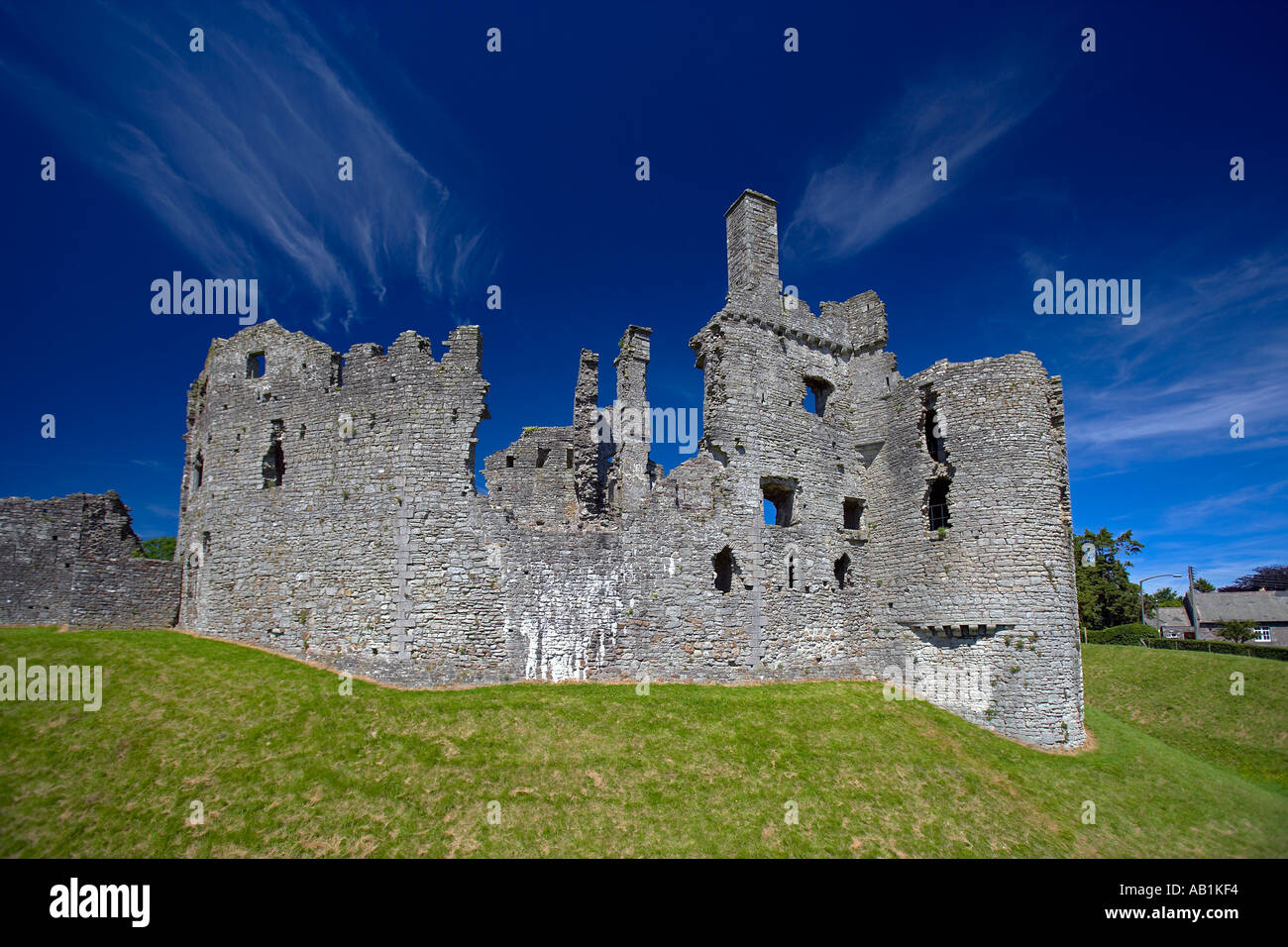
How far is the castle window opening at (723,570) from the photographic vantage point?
22.8 meters

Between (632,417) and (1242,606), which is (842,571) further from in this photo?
(1242,606)

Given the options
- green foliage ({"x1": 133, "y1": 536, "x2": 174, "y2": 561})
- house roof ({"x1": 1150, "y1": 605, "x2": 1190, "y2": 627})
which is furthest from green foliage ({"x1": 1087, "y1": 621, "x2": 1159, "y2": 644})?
green foliage ({"x1": 133, "y1": 536, "x2": 174, "y2": 561})

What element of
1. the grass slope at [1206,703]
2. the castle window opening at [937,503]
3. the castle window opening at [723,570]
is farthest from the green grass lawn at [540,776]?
the castle window opening at [937,503]

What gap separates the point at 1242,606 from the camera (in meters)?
60.9

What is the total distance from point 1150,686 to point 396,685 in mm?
33593

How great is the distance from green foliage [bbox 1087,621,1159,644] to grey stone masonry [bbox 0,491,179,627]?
174 feet

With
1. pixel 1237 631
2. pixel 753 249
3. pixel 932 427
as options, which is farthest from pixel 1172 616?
pixel 753 249

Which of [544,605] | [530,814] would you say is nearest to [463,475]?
[544,605]

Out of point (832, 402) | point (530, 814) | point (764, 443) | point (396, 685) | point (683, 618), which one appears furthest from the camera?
point (832, 402)

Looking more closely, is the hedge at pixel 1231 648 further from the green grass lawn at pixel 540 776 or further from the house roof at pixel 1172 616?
the house roof at pixel 1172 616

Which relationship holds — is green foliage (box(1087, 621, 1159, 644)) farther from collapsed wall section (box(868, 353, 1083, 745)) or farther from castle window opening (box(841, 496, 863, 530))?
castle window opening (box(841, 496, 863, 530))

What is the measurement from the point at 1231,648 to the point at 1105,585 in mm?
10513

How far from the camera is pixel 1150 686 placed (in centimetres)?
2991
